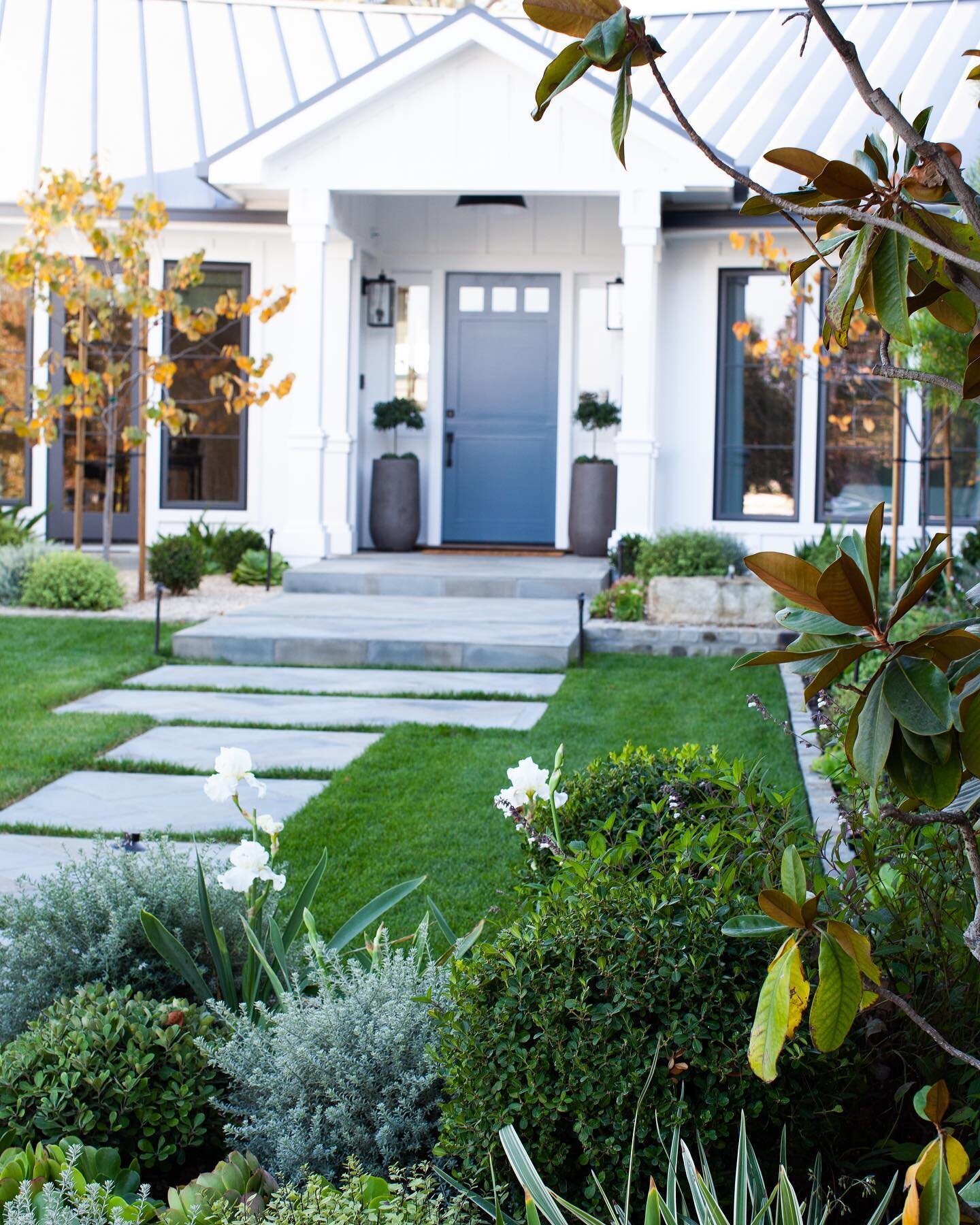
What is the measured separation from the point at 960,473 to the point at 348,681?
6.47 meters

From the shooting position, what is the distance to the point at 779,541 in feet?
39.0

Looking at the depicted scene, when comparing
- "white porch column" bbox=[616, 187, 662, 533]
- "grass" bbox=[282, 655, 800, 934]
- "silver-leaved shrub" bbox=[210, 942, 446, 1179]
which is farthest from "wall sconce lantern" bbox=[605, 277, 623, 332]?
"silver-leaved shrub" bbox=[210, 942, 446, 1179]

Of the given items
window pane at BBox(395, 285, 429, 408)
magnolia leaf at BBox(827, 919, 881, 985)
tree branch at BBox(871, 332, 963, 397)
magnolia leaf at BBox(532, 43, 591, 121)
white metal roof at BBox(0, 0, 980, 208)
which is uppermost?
white metal roof at BBox(0, 0, 980, 208)

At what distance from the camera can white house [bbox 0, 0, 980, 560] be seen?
10852 mm

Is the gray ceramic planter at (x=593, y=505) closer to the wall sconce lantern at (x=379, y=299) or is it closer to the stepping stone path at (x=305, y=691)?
the stepping stone path at (x=305, y=691)

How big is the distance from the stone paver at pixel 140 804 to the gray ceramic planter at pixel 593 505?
689cm

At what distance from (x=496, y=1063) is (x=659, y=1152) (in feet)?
0.96

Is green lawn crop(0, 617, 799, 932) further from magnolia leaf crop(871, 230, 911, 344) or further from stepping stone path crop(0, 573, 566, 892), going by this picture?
magnolia leaf crop(871, 230, 911, 344)

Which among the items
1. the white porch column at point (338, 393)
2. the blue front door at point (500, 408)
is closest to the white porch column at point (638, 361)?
the blue front door at point (500, 408)

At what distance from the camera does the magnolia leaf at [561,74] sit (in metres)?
1.58

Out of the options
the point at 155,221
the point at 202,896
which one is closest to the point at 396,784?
the point at 202,896

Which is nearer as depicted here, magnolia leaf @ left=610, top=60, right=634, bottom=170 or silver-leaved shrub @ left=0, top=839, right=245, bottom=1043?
magnolia leaf @ left=610, top=60, right=634, bottom=170

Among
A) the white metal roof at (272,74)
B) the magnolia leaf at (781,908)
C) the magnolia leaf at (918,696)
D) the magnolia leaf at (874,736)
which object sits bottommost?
the magnolia leaf at (781,908)

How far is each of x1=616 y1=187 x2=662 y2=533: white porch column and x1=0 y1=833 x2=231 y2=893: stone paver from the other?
22.9 feet
